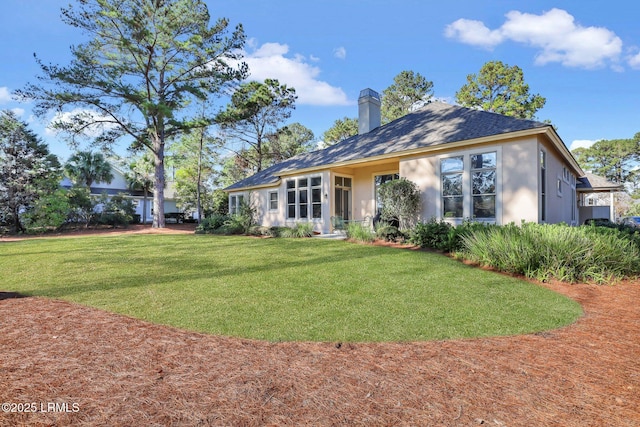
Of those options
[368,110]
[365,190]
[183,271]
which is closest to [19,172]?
[183,271]

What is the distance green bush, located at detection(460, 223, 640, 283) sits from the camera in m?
5.16

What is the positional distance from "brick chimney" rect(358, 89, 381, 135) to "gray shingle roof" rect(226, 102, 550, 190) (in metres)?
1.06

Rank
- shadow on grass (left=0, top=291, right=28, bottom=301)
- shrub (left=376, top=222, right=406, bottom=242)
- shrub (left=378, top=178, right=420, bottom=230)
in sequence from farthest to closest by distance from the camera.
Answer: shrub (left=378, top=178, right=420, bottom=230), shrub (left=376, top=222, right=406, bottom=242), shadow on grass (left=0, top=291, right=28, bottom=301)

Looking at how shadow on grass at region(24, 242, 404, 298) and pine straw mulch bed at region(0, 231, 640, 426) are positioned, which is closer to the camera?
pine straw mulch bed at region(0, 231, 640, 426)

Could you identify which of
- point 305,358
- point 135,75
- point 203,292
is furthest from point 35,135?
point 305,358

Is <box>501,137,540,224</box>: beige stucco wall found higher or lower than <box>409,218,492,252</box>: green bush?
higher

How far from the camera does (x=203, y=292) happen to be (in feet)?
14.2

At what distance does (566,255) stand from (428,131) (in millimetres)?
6764

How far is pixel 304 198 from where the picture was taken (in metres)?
13.8

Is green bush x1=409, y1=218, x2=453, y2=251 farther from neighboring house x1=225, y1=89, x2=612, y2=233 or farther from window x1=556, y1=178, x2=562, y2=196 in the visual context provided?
window x1=556, y1=178, x2=562, y2=196

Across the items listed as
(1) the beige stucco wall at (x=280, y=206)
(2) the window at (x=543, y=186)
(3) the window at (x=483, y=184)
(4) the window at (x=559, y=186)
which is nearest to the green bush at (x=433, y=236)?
(3) the window at (x=483, y=184)

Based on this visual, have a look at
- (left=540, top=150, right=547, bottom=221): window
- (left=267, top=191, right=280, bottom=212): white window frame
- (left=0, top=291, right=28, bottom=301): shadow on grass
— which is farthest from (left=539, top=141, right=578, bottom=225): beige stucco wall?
(left=0, top=291, right=28, bottom=301): shadow on grass

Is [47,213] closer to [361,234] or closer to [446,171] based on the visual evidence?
[361,234]

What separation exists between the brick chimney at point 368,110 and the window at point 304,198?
14.8ft
